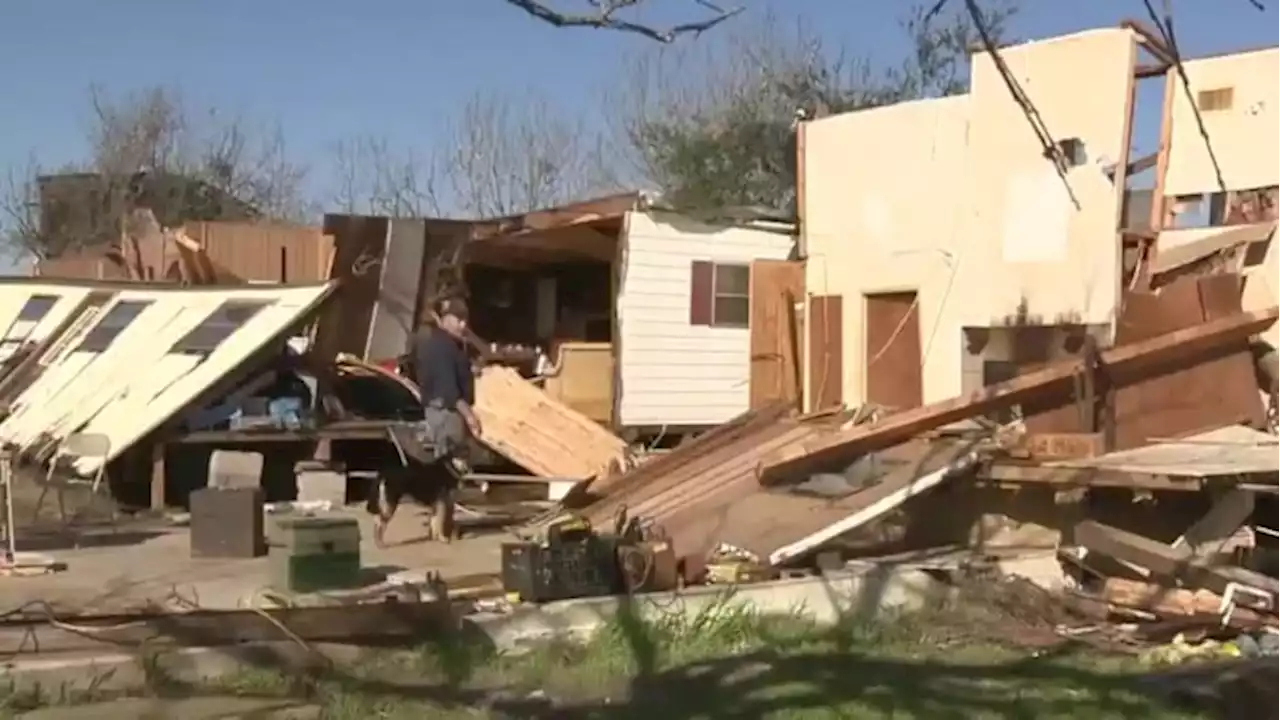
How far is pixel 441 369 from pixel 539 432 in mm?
5074

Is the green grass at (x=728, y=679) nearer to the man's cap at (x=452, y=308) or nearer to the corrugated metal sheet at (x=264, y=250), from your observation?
the man's cap at (x=452, y=308)

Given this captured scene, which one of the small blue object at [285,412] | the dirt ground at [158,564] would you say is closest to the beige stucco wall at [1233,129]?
the dirt ground at [158,564]

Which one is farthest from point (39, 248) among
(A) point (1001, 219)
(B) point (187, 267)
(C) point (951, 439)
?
(C) point (951, 439)

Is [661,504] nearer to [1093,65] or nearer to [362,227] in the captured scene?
[1093,65]

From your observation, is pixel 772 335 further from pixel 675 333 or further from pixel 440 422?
pixel 440 422

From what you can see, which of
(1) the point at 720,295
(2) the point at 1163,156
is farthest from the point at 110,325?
(2) the point at 1163,156

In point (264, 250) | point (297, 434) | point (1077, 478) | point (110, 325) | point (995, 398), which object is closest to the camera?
point (1077, 478)

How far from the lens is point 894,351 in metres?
18.3

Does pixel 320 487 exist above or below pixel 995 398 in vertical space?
below

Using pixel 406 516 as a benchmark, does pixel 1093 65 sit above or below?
above

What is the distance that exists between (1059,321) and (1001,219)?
4.42 ft

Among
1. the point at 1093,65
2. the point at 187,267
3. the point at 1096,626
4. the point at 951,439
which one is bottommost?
the point at 1096,626

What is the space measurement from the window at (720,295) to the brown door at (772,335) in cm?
19

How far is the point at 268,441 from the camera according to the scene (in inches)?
631
